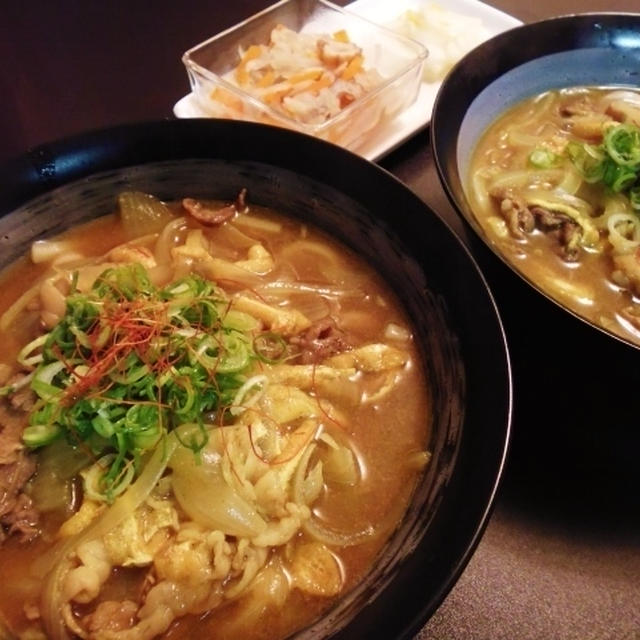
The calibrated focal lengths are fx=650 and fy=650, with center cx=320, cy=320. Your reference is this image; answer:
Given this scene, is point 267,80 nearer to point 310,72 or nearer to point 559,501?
point 310,72

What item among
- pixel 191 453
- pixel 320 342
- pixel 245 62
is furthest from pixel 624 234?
pixel 245 62

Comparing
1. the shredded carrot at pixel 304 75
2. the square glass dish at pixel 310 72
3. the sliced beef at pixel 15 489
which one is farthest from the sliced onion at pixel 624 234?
the sliced beef at pixel 15 489

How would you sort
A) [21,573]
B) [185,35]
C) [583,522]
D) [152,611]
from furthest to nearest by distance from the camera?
[185,35], [583,522], [21,573], [152,611]

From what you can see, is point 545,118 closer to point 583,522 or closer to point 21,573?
point 583,522

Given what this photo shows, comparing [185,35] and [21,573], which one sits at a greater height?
[185,35]

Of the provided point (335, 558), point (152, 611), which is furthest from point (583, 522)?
point (152, 611)

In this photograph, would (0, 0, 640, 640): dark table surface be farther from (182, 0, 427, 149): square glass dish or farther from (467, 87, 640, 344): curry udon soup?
(182, 0, 427, 149): square glass dish
